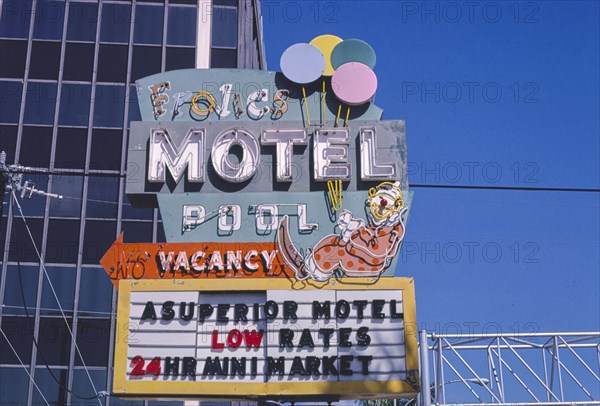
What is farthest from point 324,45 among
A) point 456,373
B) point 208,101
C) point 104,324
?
point 104,324

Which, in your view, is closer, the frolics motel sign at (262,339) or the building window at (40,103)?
the frolics motel sign at (262,339)

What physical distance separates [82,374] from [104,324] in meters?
1.69

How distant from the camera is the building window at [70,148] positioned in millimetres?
30875

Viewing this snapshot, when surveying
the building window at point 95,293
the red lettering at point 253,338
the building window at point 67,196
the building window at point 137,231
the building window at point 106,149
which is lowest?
the red lettering at point 253,338

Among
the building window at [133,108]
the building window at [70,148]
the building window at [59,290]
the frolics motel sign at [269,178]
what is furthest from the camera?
the building window at [133,108]

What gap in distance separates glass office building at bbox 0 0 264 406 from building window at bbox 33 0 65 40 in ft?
0.12

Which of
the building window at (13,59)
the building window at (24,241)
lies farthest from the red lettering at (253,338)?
the building window at (13,59)

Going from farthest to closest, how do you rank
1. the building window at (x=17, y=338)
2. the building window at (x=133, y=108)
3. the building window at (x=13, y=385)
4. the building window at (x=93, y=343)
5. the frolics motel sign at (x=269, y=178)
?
the building window at (x=133, y=108) < the building window at (x=93, y=343) < the building window at (x=17, y=338) < the building window at (x=13, y=385) < the frolics motel sign at (x=269, y=178)

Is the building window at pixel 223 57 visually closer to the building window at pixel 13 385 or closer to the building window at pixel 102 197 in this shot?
the building window at pixel 102 197

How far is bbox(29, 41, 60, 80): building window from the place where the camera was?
32.2 m

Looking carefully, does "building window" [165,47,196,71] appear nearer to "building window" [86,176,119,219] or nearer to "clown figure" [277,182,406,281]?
"building window" [86,176,119,219]

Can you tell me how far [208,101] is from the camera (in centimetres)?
1725

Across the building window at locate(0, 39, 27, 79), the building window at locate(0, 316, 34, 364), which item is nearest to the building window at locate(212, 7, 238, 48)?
the building window at locate(0, 39, 27, 79)

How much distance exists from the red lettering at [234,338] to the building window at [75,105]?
18242mm
